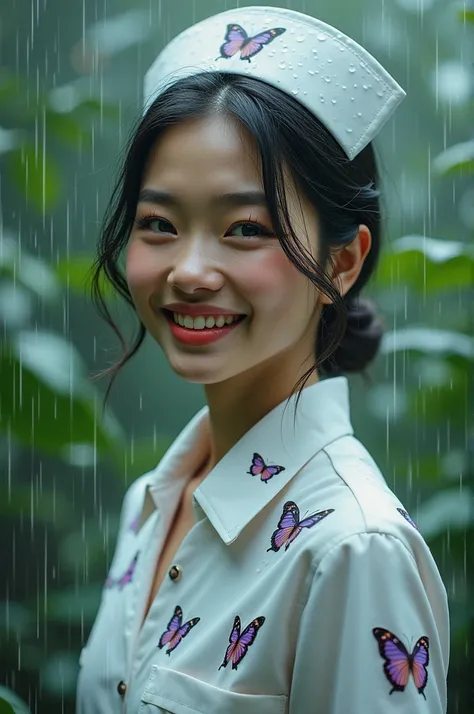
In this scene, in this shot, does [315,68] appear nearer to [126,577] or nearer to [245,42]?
[245,42]

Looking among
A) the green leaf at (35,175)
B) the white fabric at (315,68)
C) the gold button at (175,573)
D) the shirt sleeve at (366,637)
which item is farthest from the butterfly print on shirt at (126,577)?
the green leaf at (35,175)

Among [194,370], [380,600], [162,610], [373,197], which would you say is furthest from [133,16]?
[380,600]

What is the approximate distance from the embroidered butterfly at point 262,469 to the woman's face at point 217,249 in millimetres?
116

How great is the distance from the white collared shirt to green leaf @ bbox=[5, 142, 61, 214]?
76 centimetres

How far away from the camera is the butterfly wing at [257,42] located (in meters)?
0.99

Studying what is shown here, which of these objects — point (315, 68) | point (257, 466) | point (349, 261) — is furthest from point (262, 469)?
point (315, 68)

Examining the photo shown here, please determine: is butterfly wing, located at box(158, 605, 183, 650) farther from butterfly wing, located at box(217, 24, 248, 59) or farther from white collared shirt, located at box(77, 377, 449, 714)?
butterfly wing, located at box(217, 24, 248, 59)

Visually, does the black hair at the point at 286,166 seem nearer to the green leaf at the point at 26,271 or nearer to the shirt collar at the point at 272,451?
the shirt collar at the point at 272,451

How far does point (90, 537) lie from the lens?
1896 mm

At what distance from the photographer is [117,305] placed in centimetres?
186

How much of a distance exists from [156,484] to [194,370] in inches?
11.8

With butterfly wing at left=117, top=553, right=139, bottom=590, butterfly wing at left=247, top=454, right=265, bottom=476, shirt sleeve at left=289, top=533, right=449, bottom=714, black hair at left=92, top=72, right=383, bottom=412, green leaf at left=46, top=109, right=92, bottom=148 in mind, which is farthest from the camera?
green leaf at left=46, top=109, right=92, bottom=148

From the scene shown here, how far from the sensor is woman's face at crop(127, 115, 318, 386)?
934mm

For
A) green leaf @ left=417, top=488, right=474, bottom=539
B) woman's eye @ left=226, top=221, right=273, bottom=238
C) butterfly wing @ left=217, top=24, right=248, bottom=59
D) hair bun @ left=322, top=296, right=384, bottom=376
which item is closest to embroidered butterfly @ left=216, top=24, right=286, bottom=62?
butterfly wing @ left=217, top=24, right=248, bottom=59
